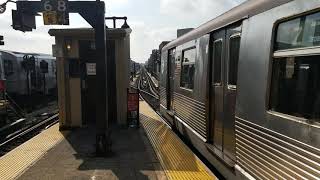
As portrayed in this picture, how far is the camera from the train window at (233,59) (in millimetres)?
6602

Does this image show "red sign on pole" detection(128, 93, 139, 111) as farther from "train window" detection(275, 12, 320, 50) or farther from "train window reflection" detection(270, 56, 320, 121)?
"train window" detection(275, 12, 320, 50)

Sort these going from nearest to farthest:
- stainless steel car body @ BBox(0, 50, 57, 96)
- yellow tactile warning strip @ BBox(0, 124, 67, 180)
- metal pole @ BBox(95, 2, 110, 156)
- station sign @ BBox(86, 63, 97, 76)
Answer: yellow tactile warning strip @ BBox(0, 124, 67, 180), metal pole @ BBox(95, 2, 110, 156), station sign @ BBox(86, 63, 97, 76), stainless steel car body @ BBox(0, 50, 57, 96)

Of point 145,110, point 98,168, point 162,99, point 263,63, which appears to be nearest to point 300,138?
point 263,63

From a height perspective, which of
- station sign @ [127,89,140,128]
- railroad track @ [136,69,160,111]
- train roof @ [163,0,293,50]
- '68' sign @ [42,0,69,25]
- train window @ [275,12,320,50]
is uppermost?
'68' sign @ [42,0,69,25]

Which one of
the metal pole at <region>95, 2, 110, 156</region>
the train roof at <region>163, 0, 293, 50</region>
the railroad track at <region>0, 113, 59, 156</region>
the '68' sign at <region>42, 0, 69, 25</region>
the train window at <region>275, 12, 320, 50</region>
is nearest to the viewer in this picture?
the train window at <region>275, 12, 320, 50</region>

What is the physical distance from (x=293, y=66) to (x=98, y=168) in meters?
5.11

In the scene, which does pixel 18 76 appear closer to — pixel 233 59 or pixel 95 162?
Answer: pixel 95 162

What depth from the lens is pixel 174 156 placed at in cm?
933

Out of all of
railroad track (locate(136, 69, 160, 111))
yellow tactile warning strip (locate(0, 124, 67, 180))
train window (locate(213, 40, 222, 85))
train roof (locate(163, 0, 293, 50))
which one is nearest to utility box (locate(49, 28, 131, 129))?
yellow tactile warning strip (locate(0, 124, 67, 180))

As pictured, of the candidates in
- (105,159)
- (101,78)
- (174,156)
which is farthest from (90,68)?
(174,156)

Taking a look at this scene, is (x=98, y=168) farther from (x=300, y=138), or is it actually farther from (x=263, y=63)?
(x=300, y=138)

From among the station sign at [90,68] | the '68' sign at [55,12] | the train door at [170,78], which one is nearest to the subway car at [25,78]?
the train door at [170,78]

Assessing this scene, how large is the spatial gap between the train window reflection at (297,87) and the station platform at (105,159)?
301cm

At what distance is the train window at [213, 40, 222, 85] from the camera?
7629mm
